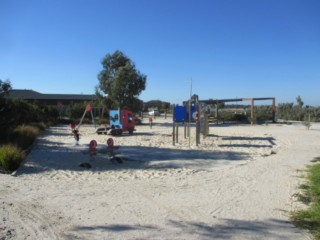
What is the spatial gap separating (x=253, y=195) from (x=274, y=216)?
4.69 ft

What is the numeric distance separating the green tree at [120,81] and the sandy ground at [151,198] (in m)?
23.6

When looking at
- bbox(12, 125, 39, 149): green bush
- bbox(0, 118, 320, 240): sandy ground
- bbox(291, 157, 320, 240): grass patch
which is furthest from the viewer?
bbox(12, 125, 39, 149): green bush

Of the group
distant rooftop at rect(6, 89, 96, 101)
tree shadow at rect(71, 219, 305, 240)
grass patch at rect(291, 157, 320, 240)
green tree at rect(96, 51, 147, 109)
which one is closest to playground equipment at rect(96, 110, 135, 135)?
green tree at rect(96, 51, 147, 109)

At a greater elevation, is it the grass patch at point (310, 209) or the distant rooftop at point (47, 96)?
the distant rooftop at point (47, 96)

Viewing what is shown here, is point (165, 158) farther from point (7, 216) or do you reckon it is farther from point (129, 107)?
point (129, 107)

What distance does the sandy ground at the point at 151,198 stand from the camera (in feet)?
17.3

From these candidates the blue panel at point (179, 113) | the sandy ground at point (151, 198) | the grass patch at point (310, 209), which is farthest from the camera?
A: the blue panel at point (179, 113)

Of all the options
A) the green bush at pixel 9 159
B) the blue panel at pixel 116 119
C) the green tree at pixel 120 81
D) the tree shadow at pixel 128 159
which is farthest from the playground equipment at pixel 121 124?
the green bush at pixel 9 159

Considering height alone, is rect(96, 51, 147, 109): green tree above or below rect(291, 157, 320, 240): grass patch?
above

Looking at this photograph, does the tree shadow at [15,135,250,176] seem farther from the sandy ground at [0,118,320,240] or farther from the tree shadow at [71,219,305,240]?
the tree shadow at [71,219,305,240]

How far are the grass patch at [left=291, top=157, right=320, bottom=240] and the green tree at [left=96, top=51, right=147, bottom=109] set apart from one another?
1108 inches

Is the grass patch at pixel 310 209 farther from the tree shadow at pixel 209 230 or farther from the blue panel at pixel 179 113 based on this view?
the blue panel at pixel 179 113

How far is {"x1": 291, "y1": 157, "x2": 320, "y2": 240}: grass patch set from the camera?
5484mm

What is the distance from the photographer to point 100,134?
76.4 ft
